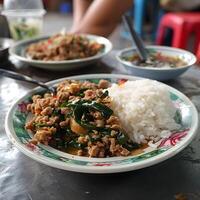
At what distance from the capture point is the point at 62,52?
129 cm

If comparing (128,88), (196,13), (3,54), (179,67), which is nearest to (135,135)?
(128,88)

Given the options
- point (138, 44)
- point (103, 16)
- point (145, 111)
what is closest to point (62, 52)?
point (138, 44)

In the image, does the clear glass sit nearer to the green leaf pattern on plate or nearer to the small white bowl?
the small white bowl

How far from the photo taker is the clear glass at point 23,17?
71.2 inches

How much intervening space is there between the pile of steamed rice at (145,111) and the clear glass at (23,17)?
1169 millimetres

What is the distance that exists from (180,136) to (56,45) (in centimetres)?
79

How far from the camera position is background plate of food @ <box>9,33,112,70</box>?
1.23 m

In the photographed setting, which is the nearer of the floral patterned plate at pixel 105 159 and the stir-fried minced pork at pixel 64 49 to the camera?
the floral patterned plate at pixel 105 159

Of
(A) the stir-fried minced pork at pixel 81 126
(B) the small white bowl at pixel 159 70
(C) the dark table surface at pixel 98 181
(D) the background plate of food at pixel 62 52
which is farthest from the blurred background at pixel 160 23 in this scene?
(C) the dark table surface at pixel 98 181

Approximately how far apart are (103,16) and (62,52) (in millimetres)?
850

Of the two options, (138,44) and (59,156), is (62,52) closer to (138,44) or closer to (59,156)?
(138,44)

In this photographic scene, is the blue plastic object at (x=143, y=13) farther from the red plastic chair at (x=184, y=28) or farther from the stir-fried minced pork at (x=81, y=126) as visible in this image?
the stir-fried minced pork at (x=81, y=126)

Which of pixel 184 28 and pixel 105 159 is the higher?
pixel 105 159

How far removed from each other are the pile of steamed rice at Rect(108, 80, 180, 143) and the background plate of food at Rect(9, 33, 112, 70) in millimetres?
459
